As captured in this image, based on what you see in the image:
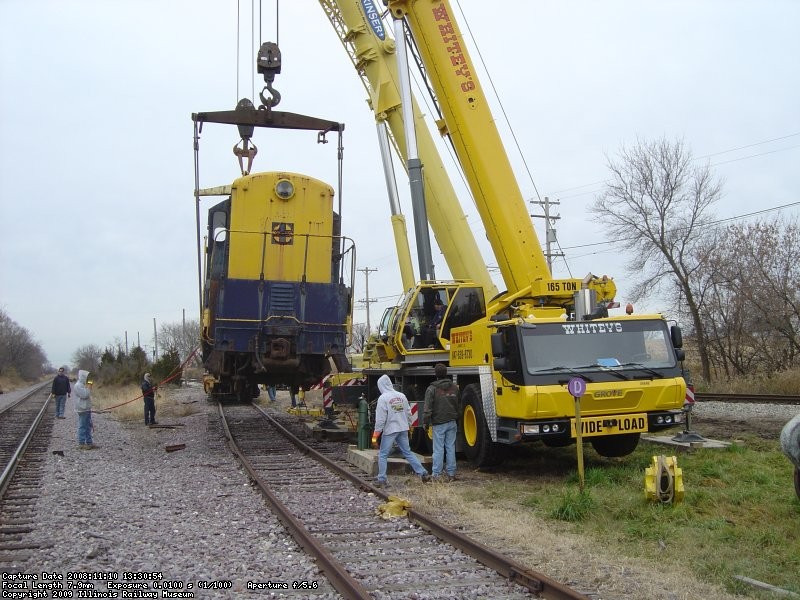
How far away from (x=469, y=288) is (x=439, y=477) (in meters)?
3.55

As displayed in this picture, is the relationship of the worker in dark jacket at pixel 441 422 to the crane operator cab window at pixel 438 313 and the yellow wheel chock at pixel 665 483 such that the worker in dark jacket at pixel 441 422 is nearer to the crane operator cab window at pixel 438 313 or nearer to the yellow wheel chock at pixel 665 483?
the crane operator cab window at pixel 438 313

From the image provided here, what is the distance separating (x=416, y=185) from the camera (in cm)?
1176

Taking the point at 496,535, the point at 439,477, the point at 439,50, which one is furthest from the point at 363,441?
the point at 439,50

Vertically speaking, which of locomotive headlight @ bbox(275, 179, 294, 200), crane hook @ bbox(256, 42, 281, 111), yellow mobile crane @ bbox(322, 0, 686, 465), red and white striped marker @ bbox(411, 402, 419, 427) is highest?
crane hook @ bbox(256, 42, 281, 111)

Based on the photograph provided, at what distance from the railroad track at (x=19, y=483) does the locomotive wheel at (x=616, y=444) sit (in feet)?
24.1

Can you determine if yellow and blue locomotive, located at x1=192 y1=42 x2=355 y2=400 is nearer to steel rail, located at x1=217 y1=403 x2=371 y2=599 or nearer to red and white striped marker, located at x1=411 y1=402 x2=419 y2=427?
red and white striped marker, located at x1=411 y1=402 x2=419 y2=427

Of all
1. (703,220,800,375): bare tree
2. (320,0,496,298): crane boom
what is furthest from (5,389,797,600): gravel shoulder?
(703,220,800,375): bare tree

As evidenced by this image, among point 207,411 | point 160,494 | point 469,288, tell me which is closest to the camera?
point 160,494

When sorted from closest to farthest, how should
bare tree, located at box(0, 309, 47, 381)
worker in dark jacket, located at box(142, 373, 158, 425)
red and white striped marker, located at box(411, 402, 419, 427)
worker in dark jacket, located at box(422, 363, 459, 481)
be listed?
worker in dark jacket, located at box(422, 363, 459, 481) < red and white striped marker, located at box(411, 402, 419, 427) < worker in dark jacket, located at box(142, 373, 158, 425) < bare tree, located at box(0, 309, 47, 381)

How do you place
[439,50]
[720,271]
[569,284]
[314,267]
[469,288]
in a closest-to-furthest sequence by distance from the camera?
[569,284] < [439,50] < [469,288] < [314,267] < [720,271]

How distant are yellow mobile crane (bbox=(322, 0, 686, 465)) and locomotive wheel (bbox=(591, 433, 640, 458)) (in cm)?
2

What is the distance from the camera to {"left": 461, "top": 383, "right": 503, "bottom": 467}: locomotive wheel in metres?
9.60

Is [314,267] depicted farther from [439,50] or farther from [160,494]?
[160,494]

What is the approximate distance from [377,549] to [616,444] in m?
5.29
